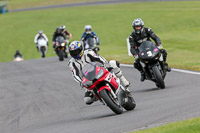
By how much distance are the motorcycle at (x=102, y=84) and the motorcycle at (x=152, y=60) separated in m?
3.17

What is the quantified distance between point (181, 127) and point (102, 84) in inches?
105

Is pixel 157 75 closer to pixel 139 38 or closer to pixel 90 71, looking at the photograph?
pixel 139 38

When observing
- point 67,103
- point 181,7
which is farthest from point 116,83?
point 181,7

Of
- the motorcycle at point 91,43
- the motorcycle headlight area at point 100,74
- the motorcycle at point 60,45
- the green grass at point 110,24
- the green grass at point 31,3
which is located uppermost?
the motorcycle headlight area at point 100,74

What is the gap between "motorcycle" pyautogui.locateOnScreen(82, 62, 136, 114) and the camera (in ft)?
29.2

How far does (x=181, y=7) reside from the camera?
170 ft

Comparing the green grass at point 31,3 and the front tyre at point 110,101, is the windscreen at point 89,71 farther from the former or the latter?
the green grass at point 31,3

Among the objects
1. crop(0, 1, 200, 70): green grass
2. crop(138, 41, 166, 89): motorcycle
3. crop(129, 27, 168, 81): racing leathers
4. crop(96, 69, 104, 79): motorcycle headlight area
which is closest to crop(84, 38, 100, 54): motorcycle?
crop(0, 1, 200, 70): green grass

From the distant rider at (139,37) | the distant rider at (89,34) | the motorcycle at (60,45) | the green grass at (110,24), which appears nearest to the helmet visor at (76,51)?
the distant rider at (139,37)

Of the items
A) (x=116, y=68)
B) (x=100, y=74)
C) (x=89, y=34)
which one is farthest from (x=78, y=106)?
(x=89, y=34)

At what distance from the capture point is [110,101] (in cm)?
887

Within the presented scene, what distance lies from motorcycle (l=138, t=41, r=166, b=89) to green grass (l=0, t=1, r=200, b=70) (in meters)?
12.3

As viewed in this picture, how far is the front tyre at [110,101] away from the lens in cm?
883

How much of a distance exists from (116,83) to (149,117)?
126 centimetres
